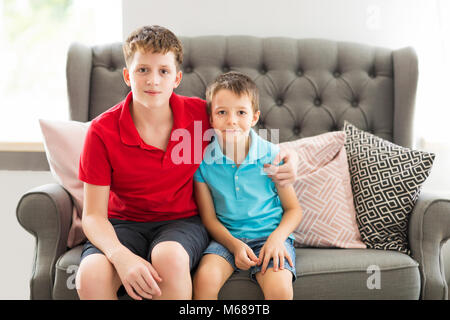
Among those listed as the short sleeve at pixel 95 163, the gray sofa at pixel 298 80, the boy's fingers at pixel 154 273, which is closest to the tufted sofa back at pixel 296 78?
the gray sofa at pixel 298 80

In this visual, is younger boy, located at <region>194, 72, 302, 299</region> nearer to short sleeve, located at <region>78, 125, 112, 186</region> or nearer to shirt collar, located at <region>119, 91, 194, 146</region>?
shirt collar, located at <region>119, 91, 194, 146</region>

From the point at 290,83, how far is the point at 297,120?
0.17 metres

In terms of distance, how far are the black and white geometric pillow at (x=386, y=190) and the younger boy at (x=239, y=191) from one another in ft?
0.96

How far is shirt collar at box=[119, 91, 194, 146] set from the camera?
1193 millimetres

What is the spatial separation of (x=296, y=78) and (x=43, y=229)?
1.19 m

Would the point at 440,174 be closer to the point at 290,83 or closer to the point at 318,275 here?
the point at 290,83

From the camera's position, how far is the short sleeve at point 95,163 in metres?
1.16

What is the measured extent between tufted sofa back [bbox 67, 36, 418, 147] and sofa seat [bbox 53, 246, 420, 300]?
2.21 feet

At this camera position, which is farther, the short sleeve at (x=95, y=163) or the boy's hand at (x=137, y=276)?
the short sleeve at (x=95, y=163)

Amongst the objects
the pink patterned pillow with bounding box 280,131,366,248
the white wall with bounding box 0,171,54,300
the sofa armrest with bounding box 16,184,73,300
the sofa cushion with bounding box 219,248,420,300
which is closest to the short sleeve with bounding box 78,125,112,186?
the sofa armrest with bounding box 16,184,73,300

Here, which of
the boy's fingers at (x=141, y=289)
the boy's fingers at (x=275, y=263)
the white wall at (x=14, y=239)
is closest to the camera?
the boy's fingers at (x=141, y=289)

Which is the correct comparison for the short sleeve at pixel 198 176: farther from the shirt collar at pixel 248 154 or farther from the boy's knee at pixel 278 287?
the boy's knee at pixel 278 287

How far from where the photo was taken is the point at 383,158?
1.42m
